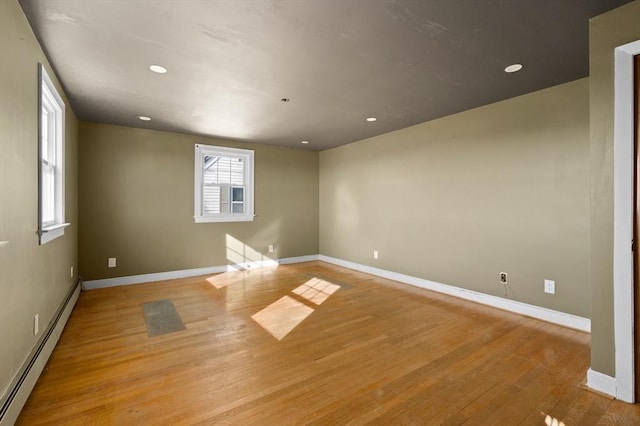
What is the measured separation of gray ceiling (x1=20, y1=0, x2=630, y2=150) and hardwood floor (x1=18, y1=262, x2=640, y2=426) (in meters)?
2.44

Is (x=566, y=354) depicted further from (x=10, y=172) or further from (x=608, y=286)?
(x=10, y=172)

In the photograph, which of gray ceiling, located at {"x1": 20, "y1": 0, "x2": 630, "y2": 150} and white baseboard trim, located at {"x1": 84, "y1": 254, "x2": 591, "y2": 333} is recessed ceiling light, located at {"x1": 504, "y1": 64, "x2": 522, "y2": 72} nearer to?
gray ceiling, located at {"x1": 20, "y1": 0, "x2": 630, "y2": 150}

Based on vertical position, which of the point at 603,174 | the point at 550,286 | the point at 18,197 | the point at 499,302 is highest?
the point at 603,174

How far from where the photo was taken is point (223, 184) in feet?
18.3

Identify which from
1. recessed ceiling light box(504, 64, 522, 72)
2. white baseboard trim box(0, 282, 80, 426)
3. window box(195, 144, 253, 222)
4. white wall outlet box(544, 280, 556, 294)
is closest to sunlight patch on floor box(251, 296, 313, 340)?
white baseboard trim box(0, 282, 80, 426)

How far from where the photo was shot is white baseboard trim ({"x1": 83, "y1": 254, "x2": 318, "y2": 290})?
4520 millimetres

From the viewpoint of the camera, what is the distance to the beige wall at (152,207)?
4469mm

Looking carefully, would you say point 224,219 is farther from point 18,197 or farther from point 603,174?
point 603,174

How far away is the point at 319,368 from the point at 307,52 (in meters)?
2.46

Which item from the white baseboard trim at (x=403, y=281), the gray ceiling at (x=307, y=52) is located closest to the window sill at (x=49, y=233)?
the gray ceiling at (x=307, y=52)

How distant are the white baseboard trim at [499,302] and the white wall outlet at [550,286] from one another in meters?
0.20

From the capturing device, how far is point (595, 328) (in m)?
2.05

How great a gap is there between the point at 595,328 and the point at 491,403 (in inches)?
36.0

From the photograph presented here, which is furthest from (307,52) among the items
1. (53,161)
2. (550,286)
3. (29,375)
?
(550,286)
